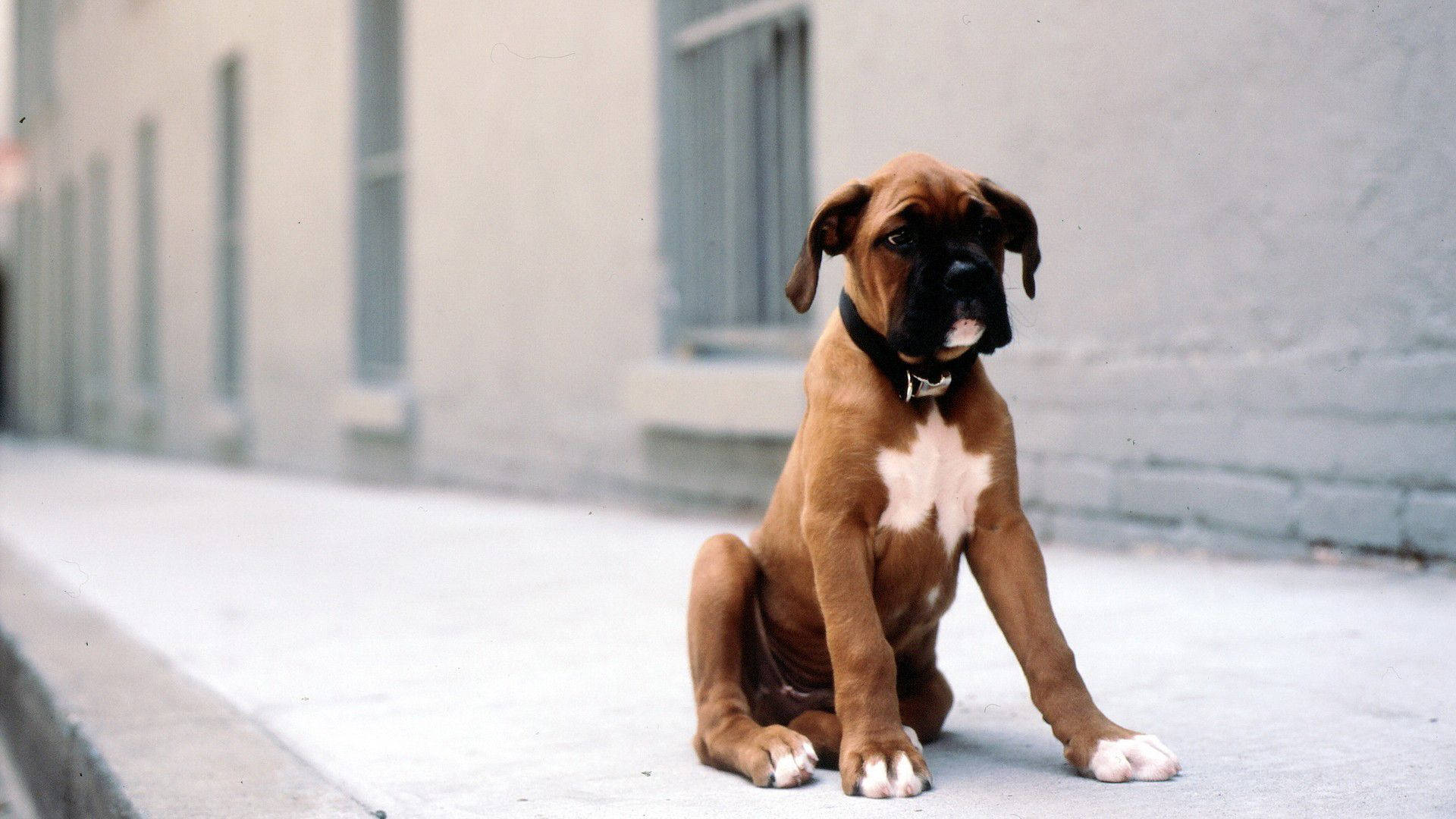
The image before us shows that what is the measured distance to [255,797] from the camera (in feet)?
8.39

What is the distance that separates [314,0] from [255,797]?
10.1m

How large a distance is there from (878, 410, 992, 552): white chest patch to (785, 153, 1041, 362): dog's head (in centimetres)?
14

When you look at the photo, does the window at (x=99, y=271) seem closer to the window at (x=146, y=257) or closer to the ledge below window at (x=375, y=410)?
the window at (x=146, y=257)

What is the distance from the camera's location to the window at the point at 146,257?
17875 mm

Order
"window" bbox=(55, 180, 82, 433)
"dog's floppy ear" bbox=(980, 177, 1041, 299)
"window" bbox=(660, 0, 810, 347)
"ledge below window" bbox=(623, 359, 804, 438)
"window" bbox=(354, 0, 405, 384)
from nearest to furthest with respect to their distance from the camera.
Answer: "dog's floppy ear" bbox=(980, 177, 1041, 299) → "ledge below window" bbox=(623, 359, 804, 438) → "window" bbox=(660, 0, 810, 347) → "window" bbox=(354, 0, 405, 384) → "window" bbox=(55, 180, 82, 433)

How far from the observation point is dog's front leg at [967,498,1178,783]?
238 centimetres

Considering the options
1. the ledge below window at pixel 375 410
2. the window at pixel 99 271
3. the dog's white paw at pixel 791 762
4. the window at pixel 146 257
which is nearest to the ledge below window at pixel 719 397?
the ledge below window at pixel 375 410

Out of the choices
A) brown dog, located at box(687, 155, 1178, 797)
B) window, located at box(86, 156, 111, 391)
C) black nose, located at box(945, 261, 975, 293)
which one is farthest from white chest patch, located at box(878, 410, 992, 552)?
window, located at box(86, 156, 111, 391)

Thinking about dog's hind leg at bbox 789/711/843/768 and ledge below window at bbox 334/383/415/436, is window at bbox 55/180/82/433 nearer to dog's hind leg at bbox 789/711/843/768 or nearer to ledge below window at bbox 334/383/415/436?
ledge below window at bbox 334/383/415/436

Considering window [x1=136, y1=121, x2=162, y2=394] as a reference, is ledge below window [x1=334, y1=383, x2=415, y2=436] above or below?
below

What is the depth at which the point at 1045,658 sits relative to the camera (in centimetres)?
243

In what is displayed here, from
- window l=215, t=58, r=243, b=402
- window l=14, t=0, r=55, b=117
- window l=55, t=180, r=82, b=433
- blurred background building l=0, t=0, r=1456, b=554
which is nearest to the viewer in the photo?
blurred background building l=0, t=0, r=1456, b=554

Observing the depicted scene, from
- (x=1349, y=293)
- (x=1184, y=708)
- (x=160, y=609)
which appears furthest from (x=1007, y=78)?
(x=160, y=609)

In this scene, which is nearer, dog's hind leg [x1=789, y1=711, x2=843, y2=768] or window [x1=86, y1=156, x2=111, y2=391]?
dog's hind leg [x1=789, y1=711, x2=843, y2=768]
